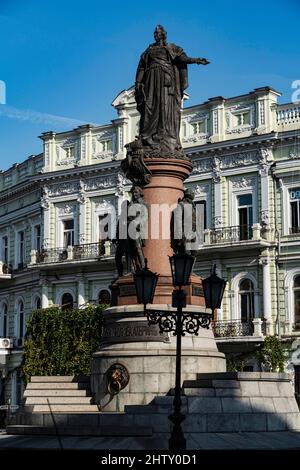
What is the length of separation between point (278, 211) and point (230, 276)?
3.67m

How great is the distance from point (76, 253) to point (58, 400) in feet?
97.8

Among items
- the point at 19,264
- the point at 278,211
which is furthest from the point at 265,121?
the point at 19,264

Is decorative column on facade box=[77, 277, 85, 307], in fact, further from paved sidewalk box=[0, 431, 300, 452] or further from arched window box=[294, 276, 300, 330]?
paved sidewalk box=[0, 431, 300, 452]

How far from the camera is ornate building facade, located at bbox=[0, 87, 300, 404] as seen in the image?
41.6 meters

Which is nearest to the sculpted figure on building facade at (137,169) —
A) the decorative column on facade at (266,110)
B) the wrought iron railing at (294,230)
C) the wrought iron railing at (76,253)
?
the wrought iron railing at (294,230)

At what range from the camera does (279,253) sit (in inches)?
1638

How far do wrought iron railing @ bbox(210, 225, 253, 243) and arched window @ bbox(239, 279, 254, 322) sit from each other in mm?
1958

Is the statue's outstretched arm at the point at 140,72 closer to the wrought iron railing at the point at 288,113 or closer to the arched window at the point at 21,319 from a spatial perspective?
the wrought iron railing at the point at 288,113

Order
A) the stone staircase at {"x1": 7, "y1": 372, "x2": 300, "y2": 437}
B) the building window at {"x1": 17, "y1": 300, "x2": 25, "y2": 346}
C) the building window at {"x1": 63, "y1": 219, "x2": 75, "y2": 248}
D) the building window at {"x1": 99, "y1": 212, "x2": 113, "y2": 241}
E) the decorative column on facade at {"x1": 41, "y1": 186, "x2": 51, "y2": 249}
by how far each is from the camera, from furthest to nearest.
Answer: the building window at {"x1": 17, "y1": 300, "x2": 25, "y2": 346} → the decorative column on facade at {"x1": 41, "y1": 186, "x2": 51, "y2": 249} → the building window at {"x1": 63, "y1": 219, "x2": 75, "y2": 248} → the building window at {"x1": 99, "y1": 212, "x2": 113, "y2": 241} → the stone staircase at {"x1": 7, "y1": 372, "x2": 300, "y2": 437}

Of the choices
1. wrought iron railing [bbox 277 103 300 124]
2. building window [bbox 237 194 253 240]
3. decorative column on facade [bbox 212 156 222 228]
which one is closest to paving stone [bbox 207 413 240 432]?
building window [bbox 237 194 253 240]

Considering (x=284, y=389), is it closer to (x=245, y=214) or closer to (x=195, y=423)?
(x=195, y=423)

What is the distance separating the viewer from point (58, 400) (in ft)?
59.6

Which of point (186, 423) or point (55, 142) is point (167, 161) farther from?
point (55, 142)

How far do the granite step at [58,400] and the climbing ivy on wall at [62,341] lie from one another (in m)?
23.3
